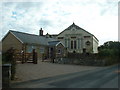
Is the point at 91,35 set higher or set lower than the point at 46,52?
higher

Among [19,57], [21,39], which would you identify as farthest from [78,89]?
[21,39]

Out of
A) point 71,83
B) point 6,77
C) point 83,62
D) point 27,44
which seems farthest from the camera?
point 27,44

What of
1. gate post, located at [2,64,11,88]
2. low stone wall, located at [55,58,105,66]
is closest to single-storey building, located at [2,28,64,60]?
low stone wall, located at [55,58,105,66]

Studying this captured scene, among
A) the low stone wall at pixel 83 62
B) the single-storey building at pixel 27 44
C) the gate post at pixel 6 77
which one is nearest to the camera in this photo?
the gate post at pixel 6 77

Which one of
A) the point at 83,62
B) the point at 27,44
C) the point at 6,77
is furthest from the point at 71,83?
the point at 27,44

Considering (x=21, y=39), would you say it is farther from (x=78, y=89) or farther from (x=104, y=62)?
(x=78, y=89)

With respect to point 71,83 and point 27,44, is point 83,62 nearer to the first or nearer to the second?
point 27,44

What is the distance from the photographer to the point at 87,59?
96.1 ft

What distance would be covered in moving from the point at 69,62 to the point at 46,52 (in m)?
11.1

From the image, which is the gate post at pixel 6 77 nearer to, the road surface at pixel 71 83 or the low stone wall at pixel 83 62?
the road surface at pixel 71 83

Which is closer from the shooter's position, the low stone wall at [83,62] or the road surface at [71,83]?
the road surface at [71,83]

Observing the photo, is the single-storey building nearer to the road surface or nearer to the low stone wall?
the low stone wall

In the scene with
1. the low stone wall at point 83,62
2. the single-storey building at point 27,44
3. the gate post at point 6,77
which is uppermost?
the single-storey building at point 27,44

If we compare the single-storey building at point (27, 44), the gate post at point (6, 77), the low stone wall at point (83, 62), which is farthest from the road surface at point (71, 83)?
the single-storey building at point (27, 44)
